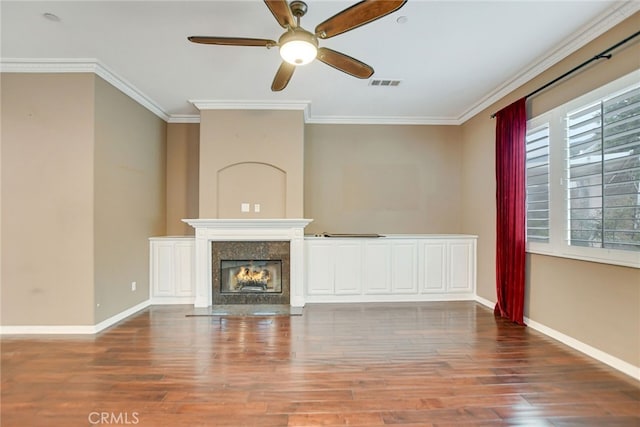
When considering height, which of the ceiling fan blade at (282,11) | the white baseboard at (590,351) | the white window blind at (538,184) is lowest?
the white baseboard at (590,351)

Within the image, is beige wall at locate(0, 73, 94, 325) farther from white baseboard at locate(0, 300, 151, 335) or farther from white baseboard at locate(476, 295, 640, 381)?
white baseboard at locate(476, 295, 640, 381)

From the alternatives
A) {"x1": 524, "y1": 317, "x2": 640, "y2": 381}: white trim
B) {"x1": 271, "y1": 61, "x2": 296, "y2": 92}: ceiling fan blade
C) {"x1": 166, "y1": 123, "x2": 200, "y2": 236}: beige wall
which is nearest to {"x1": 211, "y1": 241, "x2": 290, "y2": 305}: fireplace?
{"x1": 166, "y1": 123, "x2": 200, "y2": 236}: beige wall

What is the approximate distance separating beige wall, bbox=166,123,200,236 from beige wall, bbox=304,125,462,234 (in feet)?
6.20

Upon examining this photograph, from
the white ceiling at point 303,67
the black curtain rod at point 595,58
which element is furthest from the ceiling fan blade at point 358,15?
the black curtain rod at point 595,58

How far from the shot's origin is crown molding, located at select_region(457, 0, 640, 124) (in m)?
2.46

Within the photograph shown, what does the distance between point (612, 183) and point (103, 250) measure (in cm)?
512

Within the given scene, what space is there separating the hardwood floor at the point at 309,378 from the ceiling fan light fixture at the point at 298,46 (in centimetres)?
249

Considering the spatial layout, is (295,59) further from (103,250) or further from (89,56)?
(103,250)

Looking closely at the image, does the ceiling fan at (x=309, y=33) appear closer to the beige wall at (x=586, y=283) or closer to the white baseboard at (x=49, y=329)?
the beige wall at (x=586, y=283)

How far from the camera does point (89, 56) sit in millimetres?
3207

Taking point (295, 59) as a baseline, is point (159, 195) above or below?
below

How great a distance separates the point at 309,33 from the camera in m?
2.21

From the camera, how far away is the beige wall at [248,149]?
454 cm

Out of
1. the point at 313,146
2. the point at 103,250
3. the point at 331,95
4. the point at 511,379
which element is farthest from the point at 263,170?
the point at 511,379
